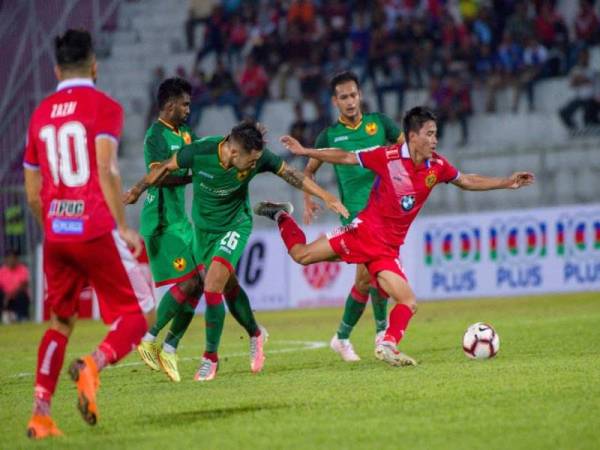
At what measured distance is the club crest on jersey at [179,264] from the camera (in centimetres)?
Answer: 1162

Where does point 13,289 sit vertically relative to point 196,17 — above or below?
below

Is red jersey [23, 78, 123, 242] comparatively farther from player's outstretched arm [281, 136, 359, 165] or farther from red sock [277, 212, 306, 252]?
red sock [277, 212, 306, 252]

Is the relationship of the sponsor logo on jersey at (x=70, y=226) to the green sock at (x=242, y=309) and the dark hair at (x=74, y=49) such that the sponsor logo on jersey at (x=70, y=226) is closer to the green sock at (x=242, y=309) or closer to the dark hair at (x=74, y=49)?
the dark hair at (x=74, y=49)

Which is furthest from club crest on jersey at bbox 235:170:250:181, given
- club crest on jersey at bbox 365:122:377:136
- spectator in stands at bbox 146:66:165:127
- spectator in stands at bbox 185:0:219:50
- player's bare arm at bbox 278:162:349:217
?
spectator in stands at bbox 185:0:219:50

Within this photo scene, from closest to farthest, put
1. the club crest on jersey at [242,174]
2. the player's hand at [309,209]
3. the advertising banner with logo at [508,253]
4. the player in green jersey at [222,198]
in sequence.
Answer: the player in green jersey at [222,198]
the club crest on jersey at [242,174]
the player's hand at [309,209]
the advertising banner with logo at [508,253]

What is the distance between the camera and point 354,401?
A: 816 centimetres

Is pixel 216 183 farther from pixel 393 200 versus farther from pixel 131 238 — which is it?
pixel 131 238

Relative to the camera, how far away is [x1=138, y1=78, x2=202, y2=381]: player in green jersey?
11422 millimetres

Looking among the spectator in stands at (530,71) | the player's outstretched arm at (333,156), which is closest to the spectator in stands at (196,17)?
the spectator in stands at (530,71)

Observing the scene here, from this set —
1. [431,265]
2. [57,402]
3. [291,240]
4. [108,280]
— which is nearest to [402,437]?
[108,280]

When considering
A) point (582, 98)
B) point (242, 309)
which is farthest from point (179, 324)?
point (582, 98)

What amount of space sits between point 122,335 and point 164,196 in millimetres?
4386

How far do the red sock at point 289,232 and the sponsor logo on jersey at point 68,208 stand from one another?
4.46 metres

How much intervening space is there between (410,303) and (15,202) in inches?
597
